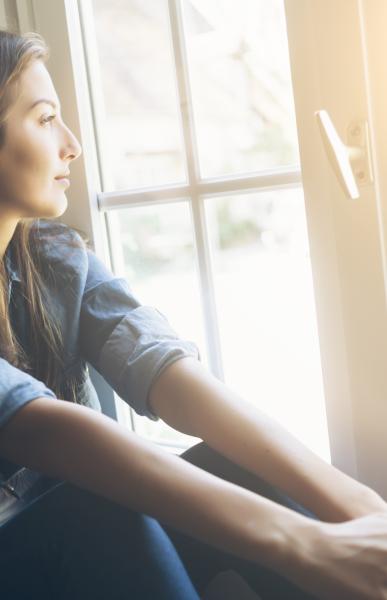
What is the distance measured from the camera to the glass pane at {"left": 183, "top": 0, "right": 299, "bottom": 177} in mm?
915

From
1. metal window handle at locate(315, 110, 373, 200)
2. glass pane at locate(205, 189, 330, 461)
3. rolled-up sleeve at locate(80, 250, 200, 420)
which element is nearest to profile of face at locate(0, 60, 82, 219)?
rolled-up sleeve at locate(80, 250, 200, 420)

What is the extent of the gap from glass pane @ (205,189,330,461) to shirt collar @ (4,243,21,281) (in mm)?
296

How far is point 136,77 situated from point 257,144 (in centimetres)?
25

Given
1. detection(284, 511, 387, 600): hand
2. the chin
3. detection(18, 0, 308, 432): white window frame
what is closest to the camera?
detection(284, 511, 387, 600): hand

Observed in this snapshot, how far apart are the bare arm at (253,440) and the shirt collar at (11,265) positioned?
0.88ft

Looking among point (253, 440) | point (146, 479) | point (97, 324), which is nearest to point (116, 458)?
point (146, 479)

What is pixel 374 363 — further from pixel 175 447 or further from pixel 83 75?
pixel 83 75

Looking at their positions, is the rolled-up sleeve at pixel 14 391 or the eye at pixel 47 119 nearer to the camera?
the rolled-up sleeve at pixel 14 391

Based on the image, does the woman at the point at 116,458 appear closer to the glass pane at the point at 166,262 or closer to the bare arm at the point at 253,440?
the bare arm at the point at 253,440

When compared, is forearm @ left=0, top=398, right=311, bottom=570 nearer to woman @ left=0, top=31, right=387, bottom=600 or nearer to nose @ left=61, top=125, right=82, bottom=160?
woman @ left=0, top=31, right=387, bottom=600

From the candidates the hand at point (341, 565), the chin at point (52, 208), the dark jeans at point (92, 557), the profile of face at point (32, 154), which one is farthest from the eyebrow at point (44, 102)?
the hand at point (341, 565)

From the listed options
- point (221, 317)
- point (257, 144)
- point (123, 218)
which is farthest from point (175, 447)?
point (257, 144)

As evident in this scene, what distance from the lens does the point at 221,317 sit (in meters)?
1.06

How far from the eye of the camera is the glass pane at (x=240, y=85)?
915 millimetres
